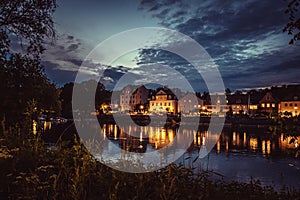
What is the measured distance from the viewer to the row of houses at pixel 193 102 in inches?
4466

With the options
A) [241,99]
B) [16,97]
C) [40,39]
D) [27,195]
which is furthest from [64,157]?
[241,99]

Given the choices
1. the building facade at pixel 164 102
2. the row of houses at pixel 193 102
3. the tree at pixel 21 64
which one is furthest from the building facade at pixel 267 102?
the tree at pixel 21 64

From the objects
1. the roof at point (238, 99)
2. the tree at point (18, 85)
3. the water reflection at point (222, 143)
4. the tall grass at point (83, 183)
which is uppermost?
the roof at point (238, 99)

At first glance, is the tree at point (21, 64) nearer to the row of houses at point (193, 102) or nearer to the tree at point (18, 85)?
the tree at point (18, 85)

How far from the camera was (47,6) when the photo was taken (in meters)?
9.03

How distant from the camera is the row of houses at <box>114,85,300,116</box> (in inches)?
4466

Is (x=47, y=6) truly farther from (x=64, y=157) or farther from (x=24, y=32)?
(x=64, y=157)

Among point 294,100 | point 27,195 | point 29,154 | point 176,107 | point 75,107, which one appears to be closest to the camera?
point 27,195

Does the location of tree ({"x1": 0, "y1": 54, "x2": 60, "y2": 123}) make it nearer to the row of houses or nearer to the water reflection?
the water reflection

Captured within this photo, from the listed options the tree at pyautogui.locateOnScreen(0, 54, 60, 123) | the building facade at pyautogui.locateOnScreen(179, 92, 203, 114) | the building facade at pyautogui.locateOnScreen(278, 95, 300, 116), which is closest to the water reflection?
the tree at pyautogui.locateOnScreen(0, 54, 60, 123)

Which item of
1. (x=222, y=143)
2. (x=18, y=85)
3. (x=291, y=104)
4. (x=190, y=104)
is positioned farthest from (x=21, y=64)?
(x=190, y=104)

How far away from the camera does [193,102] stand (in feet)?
447

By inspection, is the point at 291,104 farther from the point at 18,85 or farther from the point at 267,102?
the point at 18,85

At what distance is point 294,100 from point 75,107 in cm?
8401
